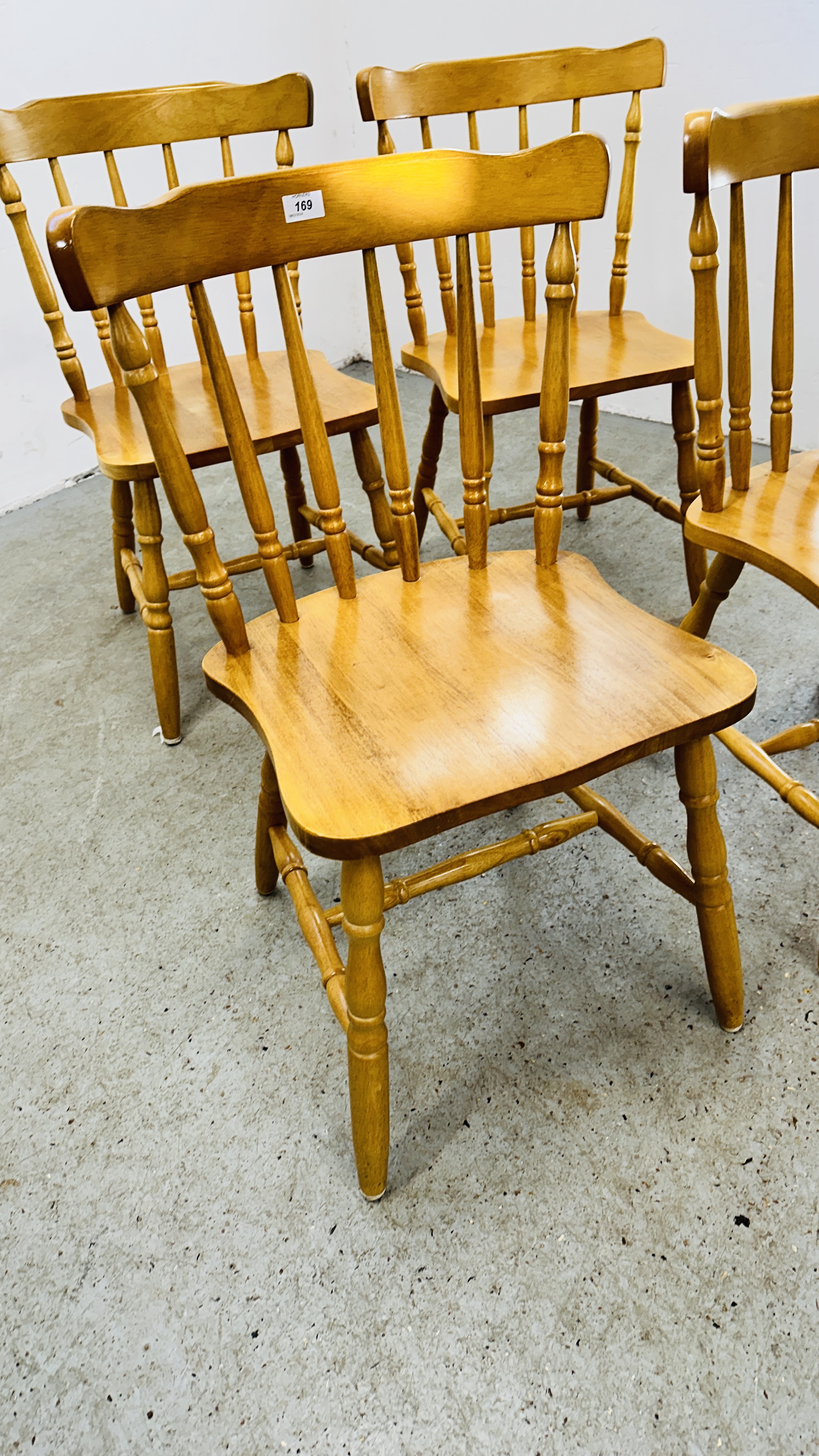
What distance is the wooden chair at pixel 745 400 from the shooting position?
1.00m

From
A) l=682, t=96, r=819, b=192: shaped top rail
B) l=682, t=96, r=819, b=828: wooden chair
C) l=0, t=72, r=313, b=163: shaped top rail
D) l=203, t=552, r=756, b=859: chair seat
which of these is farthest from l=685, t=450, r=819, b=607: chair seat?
l=0, t=72, r=313, b=163: shaped top rail

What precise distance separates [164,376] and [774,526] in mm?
1043

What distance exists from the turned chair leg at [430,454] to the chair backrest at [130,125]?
0.40m

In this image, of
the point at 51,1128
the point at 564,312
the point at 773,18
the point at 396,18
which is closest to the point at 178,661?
the point at 51,1128

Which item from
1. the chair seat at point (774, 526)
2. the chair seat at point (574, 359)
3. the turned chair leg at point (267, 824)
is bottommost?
the turned chair leg at point (267, 824)

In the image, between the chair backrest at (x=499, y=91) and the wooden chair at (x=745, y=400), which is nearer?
the wooden chair at (x=745, y=400)

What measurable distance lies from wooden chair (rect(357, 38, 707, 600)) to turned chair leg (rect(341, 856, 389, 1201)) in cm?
86

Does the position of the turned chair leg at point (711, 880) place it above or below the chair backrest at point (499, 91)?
below

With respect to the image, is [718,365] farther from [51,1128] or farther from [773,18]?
[773,18]

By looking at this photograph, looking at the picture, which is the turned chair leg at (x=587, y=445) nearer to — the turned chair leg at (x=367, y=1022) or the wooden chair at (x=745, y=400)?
the wooden chair at (x=745, y=400)

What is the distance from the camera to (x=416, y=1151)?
1024mm

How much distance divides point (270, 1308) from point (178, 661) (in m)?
1.23

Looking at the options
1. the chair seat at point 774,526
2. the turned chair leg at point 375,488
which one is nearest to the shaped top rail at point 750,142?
the chair seat at point 774,526

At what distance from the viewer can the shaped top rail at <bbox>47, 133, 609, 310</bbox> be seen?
0.79m
